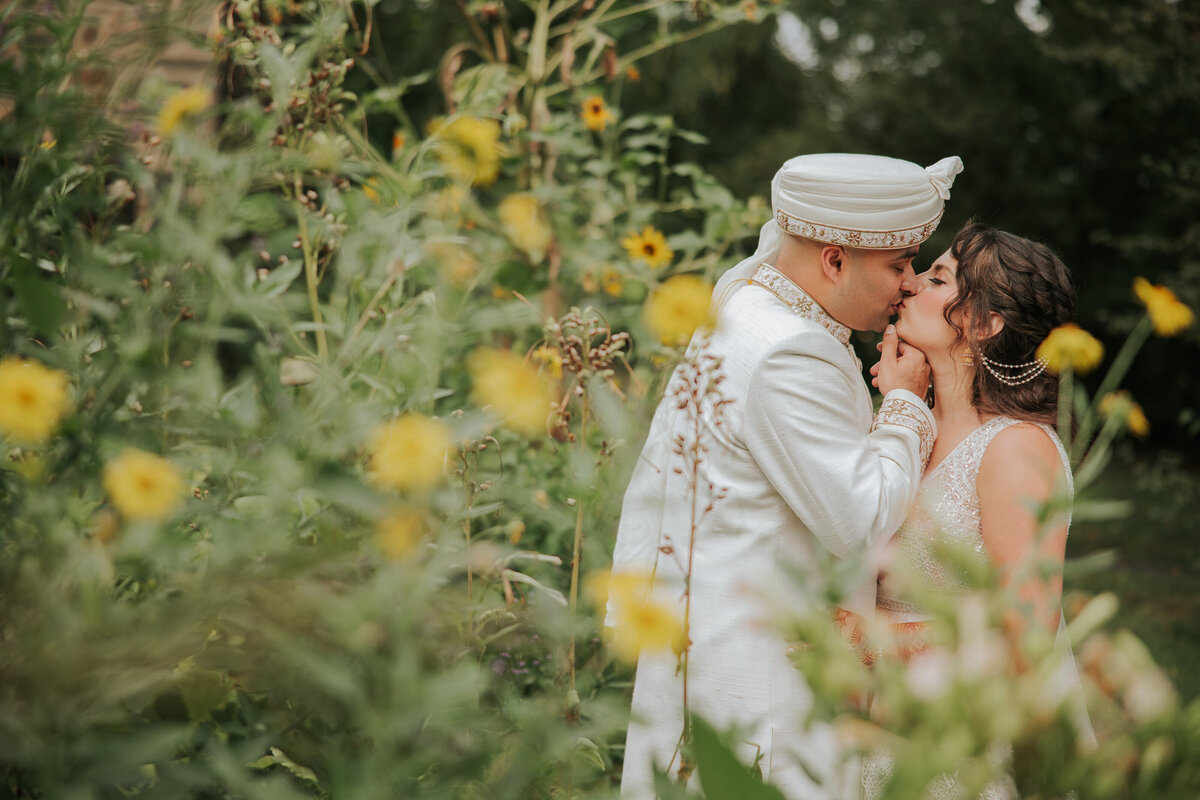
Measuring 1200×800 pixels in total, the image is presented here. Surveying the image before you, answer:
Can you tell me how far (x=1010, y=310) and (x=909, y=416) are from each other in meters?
0.43

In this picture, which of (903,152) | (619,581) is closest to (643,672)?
(619,581)

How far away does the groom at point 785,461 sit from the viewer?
5.65 feet

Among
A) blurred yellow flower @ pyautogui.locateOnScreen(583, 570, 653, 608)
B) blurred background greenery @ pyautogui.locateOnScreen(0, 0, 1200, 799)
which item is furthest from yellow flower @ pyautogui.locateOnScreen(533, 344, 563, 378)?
blurred yellow flower @ pyautogui.locateOnScreen(583, 570, 653, 608)

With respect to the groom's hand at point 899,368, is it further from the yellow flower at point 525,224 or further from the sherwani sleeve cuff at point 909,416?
the yellow flower at point 525,224

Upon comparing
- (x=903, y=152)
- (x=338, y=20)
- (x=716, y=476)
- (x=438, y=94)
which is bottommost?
(x=903, y=152)

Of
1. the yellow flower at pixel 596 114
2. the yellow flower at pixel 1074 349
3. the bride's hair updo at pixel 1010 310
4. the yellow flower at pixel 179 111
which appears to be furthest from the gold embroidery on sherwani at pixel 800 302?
the yellow flower at pixel 596 114

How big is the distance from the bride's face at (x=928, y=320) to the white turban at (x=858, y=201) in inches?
→ 11.3

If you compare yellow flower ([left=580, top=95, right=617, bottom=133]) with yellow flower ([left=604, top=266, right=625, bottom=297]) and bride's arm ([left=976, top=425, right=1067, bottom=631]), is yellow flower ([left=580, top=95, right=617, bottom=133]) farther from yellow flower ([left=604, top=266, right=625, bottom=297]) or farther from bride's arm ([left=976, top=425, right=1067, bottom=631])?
bride's arm ([left=976, top=425, right=1067, bottom=631])

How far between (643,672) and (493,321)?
2.83 ft

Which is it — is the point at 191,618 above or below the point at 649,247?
above

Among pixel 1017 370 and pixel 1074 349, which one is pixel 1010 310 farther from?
pixel 1074 349

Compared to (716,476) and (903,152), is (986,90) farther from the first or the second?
(716,476)

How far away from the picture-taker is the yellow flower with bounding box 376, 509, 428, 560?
96 cm

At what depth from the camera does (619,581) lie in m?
1.21
